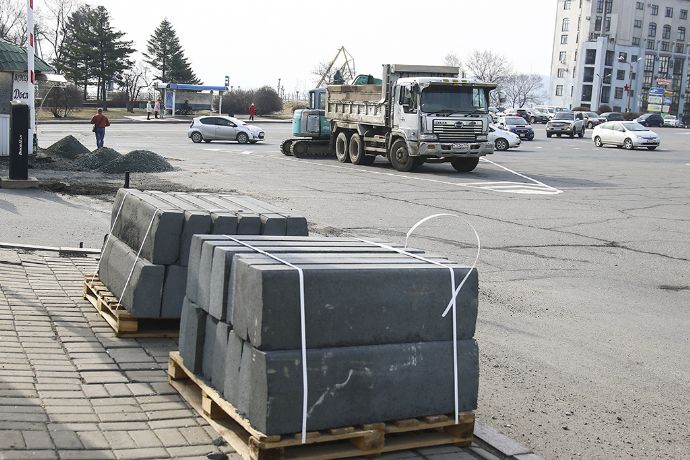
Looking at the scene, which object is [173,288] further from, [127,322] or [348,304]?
[348,304]

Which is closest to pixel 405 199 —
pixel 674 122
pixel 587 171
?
pixel 587 171

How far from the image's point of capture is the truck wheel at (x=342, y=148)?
3356 centimetres

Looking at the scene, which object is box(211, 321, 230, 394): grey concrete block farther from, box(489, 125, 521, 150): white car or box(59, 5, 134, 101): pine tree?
box(59, 5, 134, 101): pine tree

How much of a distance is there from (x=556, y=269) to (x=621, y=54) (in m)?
139

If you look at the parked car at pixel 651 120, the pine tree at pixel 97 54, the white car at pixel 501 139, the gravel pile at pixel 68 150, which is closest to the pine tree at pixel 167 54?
the pine tree at pixel 97 54

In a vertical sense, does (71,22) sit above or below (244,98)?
above

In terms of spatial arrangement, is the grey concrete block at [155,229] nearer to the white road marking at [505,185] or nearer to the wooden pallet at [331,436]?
the wooden pallet at [331,436]

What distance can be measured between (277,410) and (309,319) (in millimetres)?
580

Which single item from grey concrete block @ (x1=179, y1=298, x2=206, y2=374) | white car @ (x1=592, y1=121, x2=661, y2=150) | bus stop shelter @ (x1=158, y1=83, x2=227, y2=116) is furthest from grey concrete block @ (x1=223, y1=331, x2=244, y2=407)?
bus stop shelter @ (x1=158, y1=83, x2=227, y2=116)

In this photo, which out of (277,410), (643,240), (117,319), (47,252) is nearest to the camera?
(277,410)

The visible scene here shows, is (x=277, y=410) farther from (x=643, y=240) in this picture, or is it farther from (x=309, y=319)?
(x=643, y=240)

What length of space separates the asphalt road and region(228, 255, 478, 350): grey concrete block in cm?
123

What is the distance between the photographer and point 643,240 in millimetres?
15836

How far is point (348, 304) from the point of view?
5449 millimetres
